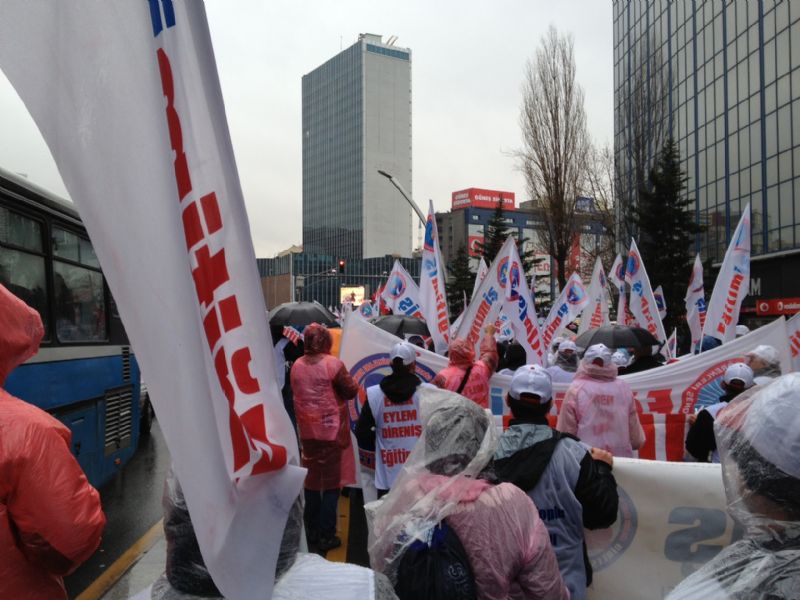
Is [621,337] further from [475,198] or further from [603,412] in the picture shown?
[475,198]

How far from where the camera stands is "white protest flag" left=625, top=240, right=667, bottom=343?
486 inches

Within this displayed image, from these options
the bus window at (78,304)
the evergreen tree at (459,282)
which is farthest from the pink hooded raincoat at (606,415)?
the evergreen tree at (459,282)

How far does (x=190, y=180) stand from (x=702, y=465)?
3764mm

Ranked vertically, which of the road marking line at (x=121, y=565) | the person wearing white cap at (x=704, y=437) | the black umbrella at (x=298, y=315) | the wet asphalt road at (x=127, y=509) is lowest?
the wet asphalt road at (x=127, y=509)

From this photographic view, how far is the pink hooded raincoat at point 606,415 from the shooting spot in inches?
205

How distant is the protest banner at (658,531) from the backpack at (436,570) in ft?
6.69

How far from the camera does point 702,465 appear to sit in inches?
164

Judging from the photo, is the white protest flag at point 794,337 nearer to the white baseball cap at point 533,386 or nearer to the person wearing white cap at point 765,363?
the person wearing white cap at point 765,363

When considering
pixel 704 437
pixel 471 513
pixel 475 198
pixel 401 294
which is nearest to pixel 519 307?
pixel 704 437

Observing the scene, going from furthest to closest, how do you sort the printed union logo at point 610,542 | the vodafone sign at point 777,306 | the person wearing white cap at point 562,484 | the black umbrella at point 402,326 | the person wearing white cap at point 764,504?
the vodafone sign at point 777,306 < the black umbrella at point 402,326 < the printed union logo at point 610,542 < the person wearing white cap at point 562,484 < the person wearing white cap at point 764,504

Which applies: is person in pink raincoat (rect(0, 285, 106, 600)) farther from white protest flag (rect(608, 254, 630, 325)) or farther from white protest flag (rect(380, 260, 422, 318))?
white protest flag (rect(380, 260, 422, 318))

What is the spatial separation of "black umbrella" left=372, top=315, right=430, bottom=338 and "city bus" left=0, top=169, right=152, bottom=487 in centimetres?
433

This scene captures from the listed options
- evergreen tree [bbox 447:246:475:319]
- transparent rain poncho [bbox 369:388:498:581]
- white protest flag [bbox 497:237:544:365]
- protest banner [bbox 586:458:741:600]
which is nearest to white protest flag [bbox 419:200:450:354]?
white protest flag [bbox 497:237:544:365]

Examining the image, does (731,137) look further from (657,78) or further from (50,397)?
(50,397)
